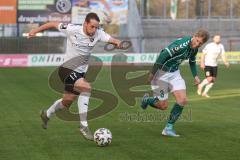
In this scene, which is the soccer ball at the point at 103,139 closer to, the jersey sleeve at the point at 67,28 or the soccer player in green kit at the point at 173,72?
the soccer player in green kit at the point at 173,72

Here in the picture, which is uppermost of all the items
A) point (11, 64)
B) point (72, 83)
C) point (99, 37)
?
point (99, 37)

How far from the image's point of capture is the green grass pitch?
33.9 ft

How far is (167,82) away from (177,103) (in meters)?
0.51

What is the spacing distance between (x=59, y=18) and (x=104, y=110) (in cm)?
3109

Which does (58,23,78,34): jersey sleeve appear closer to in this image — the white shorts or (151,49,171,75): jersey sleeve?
(151,49,171,75): jersey sleeve

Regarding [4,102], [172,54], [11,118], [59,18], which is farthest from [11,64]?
[172,54]

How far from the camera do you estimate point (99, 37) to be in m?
11.5

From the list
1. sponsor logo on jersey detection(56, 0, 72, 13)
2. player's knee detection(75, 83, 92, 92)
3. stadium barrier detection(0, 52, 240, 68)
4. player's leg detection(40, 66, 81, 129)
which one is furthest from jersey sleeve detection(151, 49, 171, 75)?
sponsor logo on jersey detection(56, 0, 72, 13)

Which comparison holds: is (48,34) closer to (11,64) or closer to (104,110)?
(11,64)

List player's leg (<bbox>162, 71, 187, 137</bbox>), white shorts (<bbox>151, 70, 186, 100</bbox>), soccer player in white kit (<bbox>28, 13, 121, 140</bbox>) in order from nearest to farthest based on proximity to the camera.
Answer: soccer player in white kit (<bbox>28, 13, 121, 140</bbox>) < player's leg (<bbox>162, 71, 187, 137</bbox>) < white shorts (<bbox>151, 70, 186, 100</bbox>)

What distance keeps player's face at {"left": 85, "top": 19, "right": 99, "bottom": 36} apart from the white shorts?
76.4 inches

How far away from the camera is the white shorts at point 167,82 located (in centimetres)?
1262

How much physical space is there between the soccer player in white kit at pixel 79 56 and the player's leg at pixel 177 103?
1.72m

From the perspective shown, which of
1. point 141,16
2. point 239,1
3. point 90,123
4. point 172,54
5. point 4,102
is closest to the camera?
point 172,54
